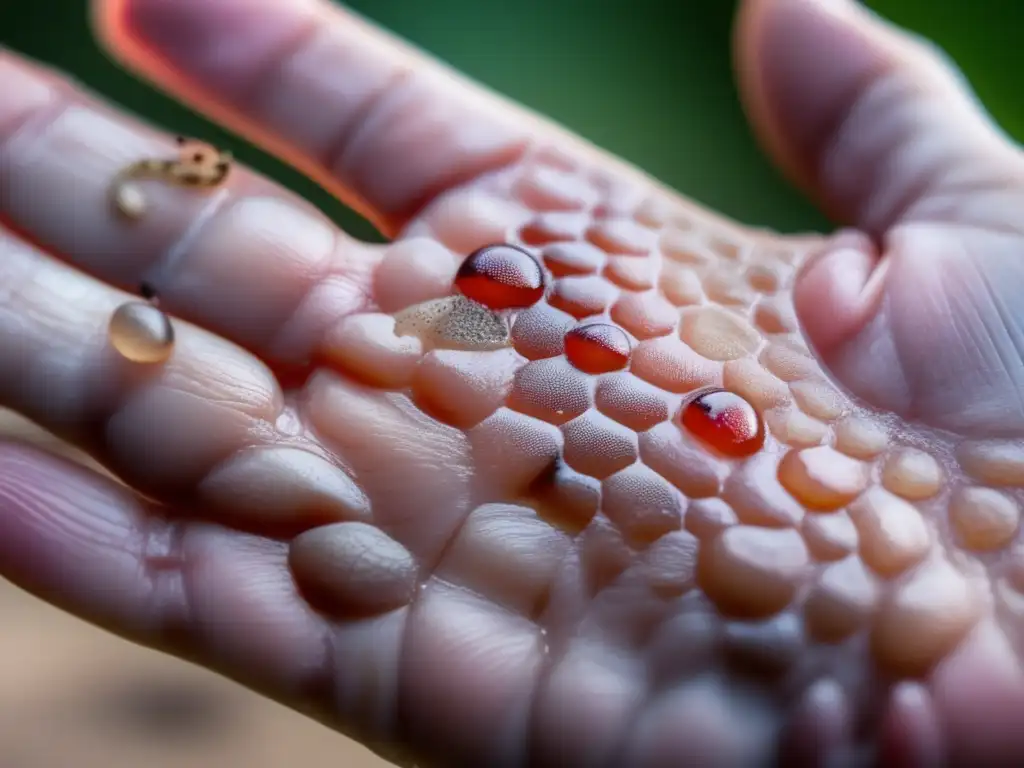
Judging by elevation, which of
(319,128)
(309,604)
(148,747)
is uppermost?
(319,128)

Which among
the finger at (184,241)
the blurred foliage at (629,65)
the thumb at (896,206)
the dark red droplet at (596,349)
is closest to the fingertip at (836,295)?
the thumb at (896,206)

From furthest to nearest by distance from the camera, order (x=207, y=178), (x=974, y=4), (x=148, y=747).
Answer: (x=974, y=4), (x=148, y=747), (x=207, y=178)

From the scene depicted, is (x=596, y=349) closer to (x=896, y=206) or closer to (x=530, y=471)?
(x=530, y=471)

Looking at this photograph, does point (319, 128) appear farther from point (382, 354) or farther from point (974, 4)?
point (974, 4)

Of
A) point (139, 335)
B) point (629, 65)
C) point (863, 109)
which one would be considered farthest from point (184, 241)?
point (629, 65)

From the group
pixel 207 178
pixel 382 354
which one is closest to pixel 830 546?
pixel 382 354

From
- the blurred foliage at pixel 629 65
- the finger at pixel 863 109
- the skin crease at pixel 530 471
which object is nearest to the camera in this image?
the skin crease at pixel 530 471

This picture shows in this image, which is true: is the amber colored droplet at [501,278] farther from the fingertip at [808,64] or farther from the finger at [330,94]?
the fingertip at [808,64]
